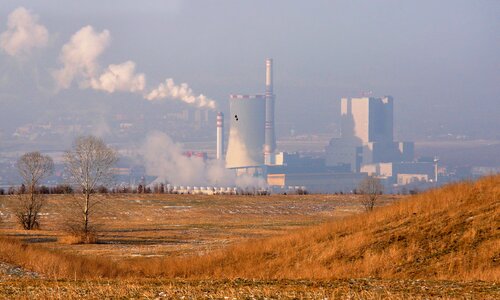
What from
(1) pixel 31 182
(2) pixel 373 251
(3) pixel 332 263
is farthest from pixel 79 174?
(2) pixel 373 251

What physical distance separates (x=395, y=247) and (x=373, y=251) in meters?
0.91

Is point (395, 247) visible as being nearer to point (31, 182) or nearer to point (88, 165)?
point (88, 165)

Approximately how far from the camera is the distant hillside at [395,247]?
106ft

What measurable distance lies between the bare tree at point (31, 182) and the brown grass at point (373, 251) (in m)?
34.5

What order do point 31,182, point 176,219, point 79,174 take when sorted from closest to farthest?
point 79,174, point 31,182, point 176,219

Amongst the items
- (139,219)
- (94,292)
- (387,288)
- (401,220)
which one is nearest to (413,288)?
(387,288)

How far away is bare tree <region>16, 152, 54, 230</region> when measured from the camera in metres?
74.4

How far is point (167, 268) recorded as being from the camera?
38.6 m

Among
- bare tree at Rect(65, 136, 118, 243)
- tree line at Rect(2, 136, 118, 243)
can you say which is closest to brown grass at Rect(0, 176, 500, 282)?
tree line at Rect(2, 136, 118, 243)

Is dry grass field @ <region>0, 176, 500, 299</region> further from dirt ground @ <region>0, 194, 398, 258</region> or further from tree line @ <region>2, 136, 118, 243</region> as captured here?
tree line @ <region>2, 136, 118, 243</region>

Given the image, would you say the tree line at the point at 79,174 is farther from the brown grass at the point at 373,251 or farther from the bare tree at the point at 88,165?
the brown grass at the point at 373,251

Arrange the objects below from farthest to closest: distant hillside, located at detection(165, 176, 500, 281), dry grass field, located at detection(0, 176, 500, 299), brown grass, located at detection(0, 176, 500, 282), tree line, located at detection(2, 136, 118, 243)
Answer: tree line, located at detection(2, 136, 118, 243)
brown grass, located at detection(0, 176, 500, 282)
distant hillside, located at detection(165, 176, 500, 281)
dry grass field, located at detection(0, 176, 500, 299)

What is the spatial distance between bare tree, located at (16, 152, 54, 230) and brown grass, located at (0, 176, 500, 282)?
113ft

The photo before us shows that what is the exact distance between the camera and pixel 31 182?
74.5m
